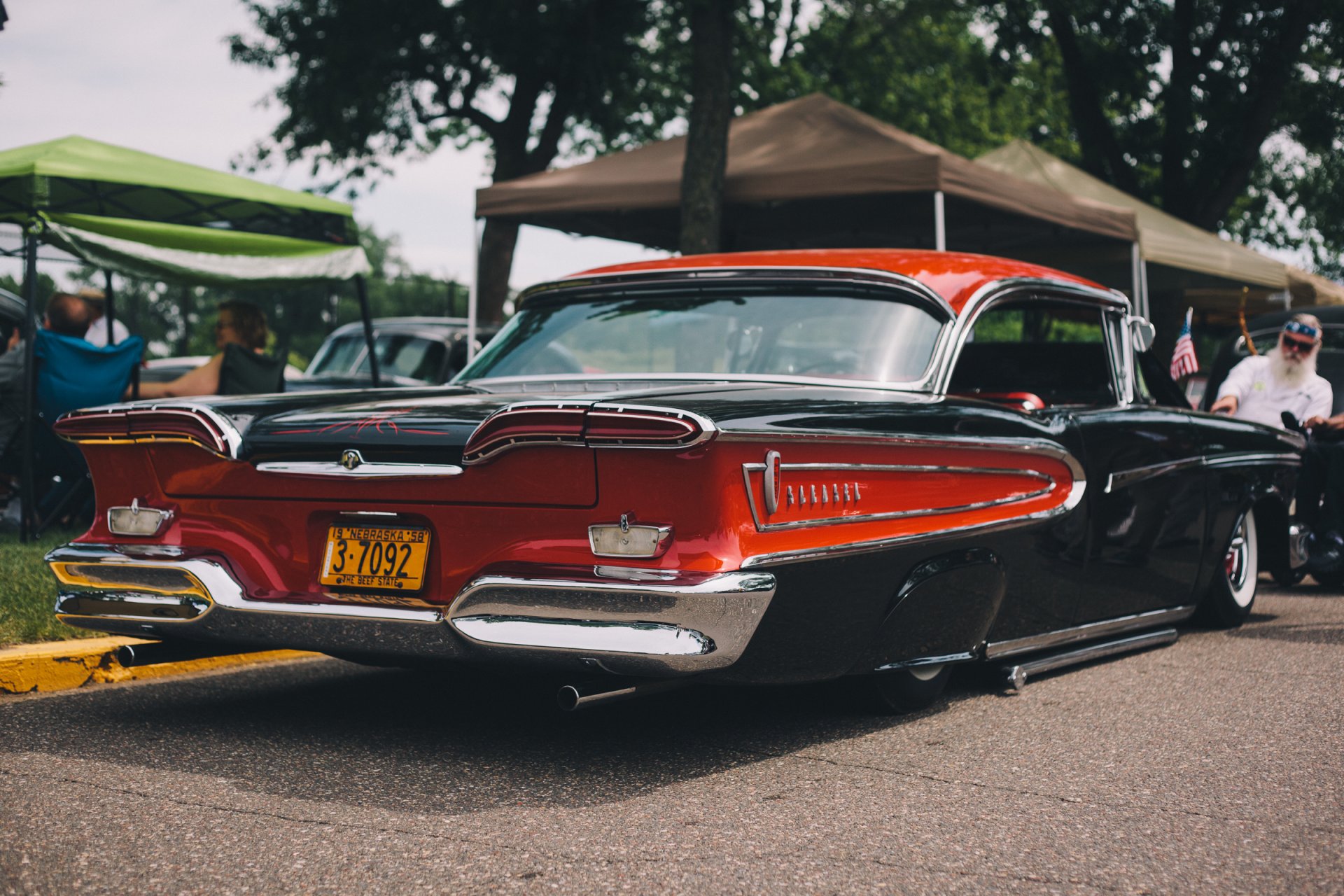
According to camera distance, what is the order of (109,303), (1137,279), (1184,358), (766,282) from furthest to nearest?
(1137,279)
(109,303)
(1184,358)
(766,282)

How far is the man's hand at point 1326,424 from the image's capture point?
779 centimetres

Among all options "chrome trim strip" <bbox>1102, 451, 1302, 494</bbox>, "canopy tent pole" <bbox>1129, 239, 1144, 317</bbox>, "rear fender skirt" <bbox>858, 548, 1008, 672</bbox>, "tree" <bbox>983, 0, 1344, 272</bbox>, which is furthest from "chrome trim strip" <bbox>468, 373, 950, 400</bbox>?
"tree" <bbox>983, 0, 1344, 272</bbox>

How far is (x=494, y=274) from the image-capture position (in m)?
17.4

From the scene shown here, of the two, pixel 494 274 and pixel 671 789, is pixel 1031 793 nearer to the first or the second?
pixel 671 789

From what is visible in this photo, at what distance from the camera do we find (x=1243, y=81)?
19.5 metres

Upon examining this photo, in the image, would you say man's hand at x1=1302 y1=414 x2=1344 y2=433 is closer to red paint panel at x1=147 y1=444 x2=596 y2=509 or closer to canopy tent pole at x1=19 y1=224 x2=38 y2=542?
red paint panel at x1=147 y1=444 x2=596 y2=509

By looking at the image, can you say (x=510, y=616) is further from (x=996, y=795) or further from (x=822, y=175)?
(x=822, y=175)

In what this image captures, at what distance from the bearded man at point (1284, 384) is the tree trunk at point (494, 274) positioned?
1027cm

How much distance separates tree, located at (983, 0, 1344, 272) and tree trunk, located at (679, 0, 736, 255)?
279 inches

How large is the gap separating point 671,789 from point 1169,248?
12236mm

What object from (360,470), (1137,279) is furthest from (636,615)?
(1137,279)

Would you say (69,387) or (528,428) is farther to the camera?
(69,387)

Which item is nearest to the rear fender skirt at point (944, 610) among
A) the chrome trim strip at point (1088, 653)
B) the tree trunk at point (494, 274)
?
the chrome trim strip at point (1088, 653)

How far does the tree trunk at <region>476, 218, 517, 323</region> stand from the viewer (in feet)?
56.9
